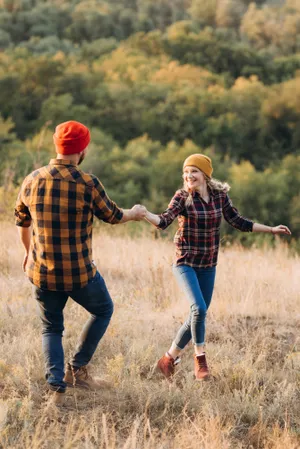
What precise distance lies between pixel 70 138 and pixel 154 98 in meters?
38.7

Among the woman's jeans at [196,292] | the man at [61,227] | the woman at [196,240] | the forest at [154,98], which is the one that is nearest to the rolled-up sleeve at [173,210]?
the woman at [196,240]

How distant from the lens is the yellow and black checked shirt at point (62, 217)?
346cm

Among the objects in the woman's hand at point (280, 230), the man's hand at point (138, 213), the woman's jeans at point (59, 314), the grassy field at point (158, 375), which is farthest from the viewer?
the woman's hand at point (280, 230)

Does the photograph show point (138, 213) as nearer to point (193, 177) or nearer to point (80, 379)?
point (193, 177)

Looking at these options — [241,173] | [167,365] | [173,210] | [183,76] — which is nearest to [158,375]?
[167,365]

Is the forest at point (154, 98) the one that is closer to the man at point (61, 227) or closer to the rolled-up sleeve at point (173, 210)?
the rolled-up sleeve at point (173, 210)

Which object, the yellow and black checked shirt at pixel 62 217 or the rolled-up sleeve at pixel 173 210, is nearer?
the yellow and black checked shirt at pixel 62 217

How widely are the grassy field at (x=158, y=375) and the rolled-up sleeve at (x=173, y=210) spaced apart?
3.21 feet

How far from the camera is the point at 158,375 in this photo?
4.36 m

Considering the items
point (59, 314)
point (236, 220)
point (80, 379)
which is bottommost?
point (80, 379)

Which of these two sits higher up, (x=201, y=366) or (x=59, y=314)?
(x=59, y=314)

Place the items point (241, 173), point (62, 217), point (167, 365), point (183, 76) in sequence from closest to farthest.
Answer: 1. point (62, 217)
2. point (167, 365)
3. point (241, 173)
4. point (183, 76)

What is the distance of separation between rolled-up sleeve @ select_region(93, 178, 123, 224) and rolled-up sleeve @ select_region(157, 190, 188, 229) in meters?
0.57

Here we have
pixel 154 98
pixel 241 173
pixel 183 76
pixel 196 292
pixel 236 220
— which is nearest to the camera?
pixel 196 292
